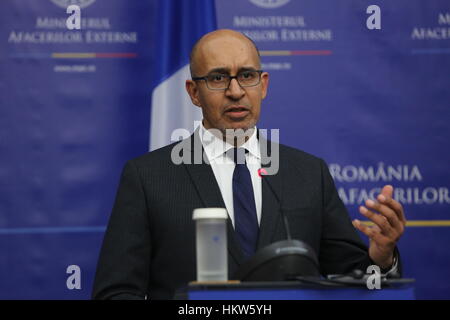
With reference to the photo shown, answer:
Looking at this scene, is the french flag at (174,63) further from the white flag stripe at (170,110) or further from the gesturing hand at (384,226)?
the gesturing hand at (384,226)

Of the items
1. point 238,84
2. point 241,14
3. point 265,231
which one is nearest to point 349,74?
point 241,14

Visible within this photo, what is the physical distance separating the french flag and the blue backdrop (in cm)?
10

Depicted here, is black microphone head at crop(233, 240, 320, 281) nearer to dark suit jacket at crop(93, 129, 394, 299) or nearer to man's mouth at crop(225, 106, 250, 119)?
dark suit jacket at crop(93, 129, 394, 299)

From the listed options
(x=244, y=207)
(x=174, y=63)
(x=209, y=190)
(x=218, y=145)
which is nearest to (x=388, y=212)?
(x=244, y=207)

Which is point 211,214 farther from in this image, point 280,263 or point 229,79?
point 229,79

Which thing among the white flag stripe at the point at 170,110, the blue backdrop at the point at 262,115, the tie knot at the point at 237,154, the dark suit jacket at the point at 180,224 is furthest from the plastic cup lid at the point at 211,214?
the blue backdrop at the point at 262,115

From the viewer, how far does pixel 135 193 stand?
8.53ft

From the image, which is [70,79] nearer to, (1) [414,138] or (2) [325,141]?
(2) [325,141]

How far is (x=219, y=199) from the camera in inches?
101

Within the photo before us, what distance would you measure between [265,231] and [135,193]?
486mm

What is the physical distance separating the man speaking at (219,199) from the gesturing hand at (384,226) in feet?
0.17

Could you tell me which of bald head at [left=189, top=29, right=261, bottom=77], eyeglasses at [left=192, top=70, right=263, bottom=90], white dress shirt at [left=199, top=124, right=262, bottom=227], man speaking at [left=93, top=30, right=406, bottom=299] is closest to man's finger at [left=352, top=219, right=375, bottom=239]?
man speaking at [left=93, top=30, right=406, bottom=299]

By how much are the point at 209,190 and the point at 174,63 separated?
49.5 inches

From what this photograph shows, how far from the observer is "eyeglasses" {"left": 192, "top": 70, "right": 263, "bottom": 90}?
265 centimetres
